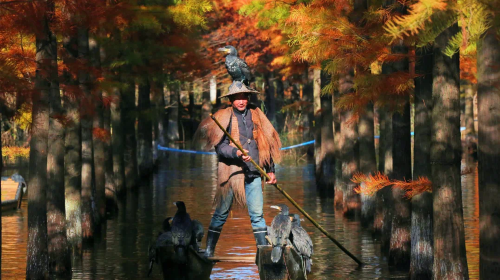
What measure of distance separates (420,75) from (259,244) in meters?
3.20

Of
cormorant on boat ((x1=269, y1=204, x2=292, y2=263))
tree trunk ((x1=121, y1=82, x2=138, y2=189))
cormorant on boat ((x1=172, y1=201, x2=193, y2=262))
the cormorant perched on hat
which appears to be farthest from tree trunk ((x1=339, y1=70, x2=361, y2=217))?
tree trunk ((x1=121, y1=82, x2=138, y2=189))

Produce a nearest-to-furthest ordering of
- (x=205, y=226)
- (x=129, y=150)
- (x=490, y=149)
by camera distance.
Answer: (x=490, y=149) → (x=205, y=226) → (x=129, y=150)

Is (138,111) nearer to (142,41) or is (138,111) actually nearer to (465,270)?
(142,41)

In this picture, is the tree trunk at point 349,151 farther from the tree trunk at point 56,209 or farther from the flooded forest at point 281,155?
the tree trunk at point 56,209

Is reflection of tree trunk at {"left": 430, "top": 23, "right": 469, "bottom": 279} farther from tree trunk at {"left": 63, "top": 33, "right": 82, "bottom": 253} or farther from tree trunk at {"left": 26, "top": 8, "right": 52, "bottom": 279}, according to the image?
tree trunk at {"left": 63, "top": 33, "right": 82, "bottom": 253}

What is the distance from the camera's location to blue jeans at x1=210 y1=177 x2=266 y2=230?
13.2 meters

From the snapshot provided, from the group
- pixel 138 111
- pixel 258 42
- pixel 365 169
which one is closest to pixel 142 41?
pixel 138 111

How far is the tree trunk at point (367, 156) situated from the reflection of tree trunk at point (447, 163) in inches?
326

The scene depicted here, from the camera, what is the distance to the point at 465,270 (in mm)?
11961

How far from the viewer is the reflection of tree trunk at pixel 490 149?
33.9 feet

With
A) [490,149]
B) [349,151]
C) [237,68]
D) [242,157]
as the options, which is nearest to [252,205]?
[242,157]

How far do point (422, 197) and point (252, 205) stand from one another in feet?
8.00

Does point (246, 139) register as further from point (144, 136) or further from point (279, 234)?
point (144, 136)

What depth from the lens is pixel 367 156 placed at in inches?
811
